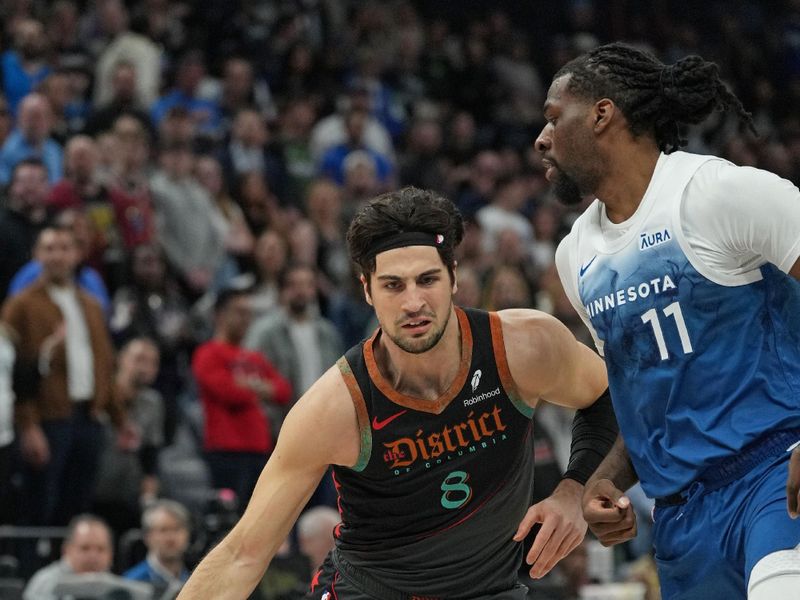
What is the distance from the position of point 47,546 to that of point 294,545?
2.16 metres

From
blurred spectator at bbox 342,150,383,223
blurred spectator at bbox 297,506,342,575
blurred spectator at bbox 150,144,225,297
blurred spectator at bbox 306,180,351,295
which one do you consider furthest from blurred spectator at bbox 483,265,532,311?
blurred spectator at bbox 297,506,342,575

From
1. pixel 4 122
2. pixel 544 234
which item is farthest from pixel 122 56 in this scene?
pixel 544 234

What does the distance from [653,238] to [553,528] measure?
3.46 ft

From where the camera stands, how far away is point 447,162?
15.3 m

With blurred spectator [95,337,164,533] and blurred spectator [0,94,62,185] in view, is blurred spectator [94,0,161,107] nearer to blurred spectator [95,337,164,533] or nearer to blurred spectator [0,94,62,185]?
blurred spectator [0,94,62,185]

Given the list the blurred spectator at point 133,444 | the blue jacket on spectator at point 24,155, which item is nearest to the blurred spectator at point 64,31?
the blue jacket on spectator at point 24,155

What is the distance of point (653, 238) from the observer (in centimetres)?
447

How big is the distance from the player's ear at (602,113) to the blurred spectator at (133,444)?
6.03m

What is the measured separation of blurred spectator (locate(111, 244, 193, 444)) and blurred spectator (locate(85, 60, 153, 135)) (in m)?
1.29

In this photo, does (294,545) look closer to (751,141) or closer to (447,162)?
(447,162)

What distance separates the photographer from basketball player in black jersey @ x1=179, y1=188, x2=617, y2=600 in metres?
4.91

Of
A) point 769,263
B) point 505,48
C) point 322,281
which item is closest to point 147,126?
point 322,281

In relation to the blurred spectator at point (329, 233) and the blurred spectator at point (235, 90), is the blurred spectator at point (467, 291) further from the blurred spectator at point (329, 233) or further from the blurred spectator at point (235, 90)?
the blurred spectator at point (235, 90)

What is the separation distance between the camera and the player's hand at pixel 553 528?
481 centimetres
